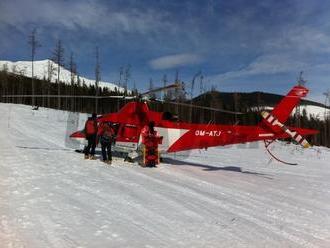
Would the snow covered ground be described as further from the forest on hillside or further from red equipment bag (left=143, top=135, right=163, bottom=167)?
the forest on hillside

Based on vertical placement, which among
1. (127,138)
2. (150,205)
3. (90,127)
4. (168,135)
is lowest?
(150,205)

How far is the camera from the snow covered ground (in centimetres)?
689

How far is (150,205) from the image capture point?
357 inches

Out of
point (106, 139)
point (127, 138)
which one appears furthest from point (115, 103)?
point (106, 139)

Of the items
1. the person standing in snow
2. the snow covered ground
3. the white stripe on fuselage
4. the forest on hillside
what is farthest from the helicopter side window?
the forest on hillside

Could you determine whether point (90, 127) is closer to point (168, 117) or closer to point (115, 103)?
point (168, 117)

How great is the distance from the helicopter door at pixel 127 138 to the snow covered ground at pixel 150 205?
1192 millimetres

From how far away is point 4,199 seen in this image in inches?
328

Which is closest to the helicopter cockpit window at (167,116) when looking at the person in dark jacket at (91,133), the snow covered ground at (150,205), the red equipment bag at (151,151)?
the red equipment bag at (151,151)

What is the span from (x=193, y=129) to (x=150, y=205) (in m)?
7.34

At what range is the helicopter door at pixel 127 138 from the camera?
53.8ft

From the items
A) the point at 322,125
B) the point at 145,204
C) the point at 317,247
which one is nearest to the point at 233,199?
the point at 145,204

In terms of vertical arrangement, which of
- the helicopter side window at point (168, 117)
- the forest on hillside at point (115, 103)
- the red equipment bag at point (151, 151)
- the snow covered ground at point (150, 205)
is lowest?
the snow covered ground at point (150, 205)

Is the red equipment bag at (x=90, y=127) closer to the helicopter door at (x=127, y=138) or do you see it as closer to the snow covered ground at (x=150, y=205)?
the snow covered ground at (x=150, y=205)
